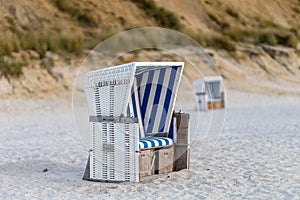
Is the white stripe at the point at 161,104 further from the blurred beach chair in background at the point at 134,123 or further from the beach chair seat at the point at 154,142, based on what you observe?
the beach chair seat at the point at 154,142

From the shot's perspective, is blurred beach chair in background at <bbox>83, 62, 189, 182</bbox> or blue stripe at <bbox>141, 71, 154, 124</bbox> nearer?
blurred beach chair in background at <bbox>83, 62, 189, 182</bbox>

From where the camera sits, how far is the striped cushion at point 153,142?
6.44m

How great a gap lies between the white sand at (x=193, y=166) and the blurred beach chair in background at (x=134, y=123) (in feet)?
0.66

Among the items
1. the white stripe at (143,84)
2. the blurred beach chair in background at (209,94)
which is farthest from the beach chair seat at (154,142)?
the blurred beach chair in background at (209,94)

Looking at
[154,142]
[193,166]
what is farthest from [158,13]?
[154,142]

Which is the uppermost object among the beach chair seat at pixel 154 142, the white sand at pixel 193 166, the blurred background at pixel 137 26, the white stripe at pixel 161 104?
the blurred background at pixel 137 26

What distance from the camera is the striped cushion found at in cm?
644

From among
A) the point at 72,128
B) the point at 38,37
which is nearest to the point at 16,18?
the point at 38,37

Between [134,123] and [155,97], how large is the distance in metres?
1.11

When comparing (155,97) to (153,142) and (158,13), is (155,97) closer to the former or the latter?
(153,142)

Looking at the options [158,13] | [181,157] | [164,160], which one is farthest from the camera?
[158,13]

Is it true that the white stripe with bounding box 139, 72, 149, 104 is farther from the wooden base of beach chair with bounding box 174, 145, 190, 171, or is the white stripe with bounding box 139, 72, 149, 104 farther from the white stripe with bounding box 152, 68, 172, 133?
the wooden base of beach chair with bounding box 174, 145, 190, 171

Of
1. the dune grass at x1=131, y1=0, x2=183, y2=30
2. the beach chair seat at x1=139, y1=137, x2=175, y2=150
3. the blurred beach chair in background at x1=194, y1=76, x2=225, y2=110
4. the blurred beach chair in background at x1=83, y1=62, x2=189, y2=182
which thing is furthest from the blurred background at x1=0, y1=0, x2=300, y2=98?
the beach chair seat at x1=139, y1=137, x2=175, y2=150

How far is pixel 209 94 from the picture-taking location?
19266 mm
